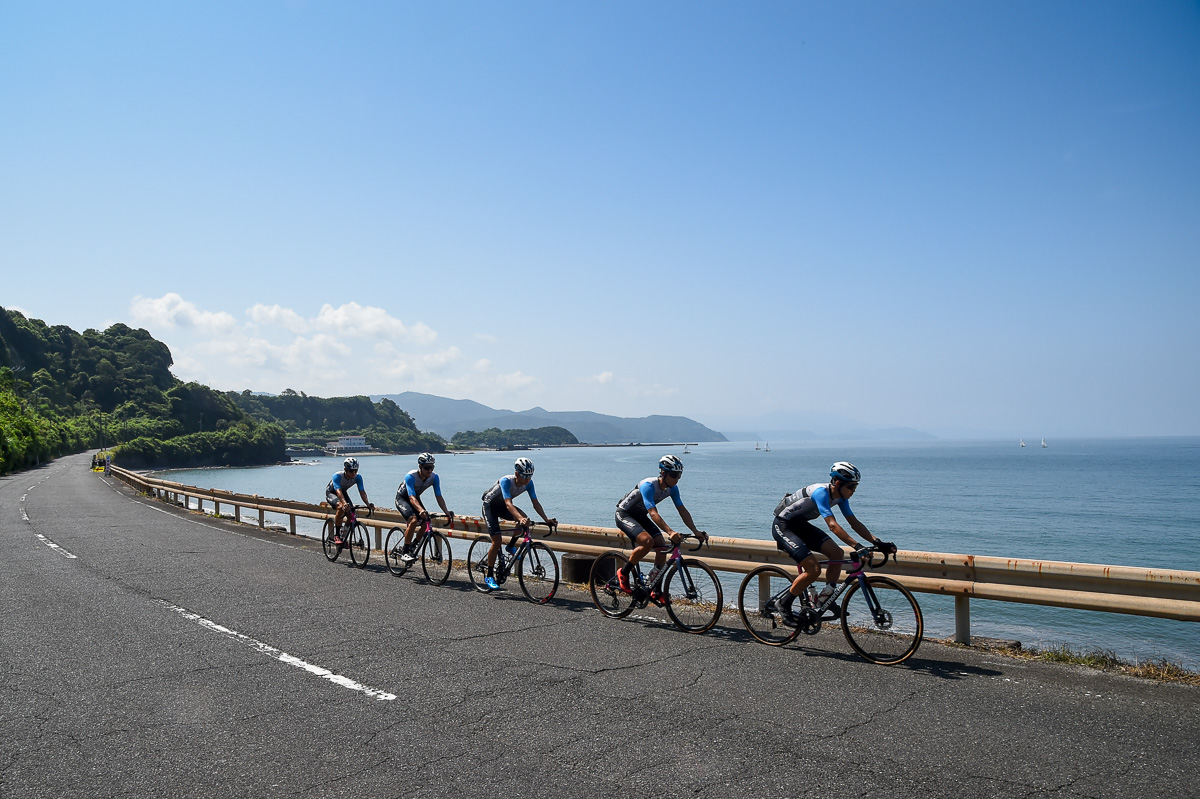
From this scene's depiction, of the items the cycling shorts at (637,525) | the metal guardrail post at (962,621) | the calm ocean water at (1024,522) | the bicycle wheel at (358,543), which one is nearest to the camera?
the metal guardrail post at (962,621)

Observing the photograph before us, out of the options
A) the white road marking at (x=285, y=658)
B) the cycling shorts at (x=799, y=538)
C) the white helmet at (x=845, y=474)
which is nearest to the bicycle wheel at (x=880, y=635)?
the cycling shorts at (x=799, y=538)

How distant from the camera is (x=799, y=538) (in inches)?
298

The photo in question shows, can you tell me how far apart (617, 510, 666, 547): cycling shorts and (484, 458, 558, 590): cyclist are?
4.53ft

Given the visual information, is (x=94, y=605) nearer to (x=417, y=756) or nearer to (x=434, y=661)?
(x=434, y=661)

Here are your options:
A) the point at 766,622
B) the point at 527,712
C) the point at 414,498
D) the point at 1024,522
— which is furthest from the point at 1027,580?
the point at 1024,522

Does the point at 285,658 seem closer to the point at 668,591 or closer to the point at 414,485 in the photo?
the point at 668,591

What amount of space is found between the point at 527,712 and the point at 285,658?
2.92 meters

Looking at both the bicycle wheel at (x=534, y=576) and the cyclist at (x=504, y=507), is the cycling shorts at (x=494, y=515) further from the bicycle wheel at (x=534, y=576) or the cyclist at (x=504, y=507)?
the bicycle wheel at (x=534, y=576)

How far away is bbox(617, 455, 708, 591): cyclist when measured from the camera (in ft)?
28.0

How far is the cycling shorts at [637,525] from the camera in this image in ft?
29.0

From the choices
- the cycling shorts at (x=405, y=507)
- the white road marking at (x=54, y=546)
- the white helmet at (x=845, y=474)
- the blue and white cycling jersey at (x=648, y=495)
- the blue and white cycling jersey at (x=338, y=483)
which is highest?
the white helmet at (x=845, y=474)

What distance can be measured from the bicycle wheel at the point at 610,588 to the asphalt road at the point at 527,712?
9.5 inches

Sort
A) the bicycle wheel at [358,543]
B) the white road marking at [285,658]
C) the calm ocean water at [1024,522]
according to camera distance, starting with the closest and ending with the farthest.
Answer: the white road marking at [285,658]
the bicycle wheel at [358,543]
the calm ocean water at [1024,522]

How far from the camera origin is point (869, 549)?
713 cm
